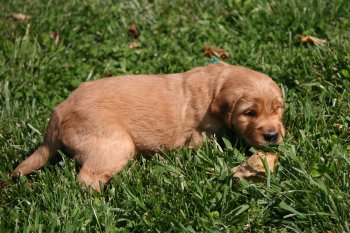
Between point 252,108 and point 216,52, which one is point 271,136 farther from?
point 216,52

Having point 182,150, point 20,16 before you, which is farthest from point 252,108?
point 20,16

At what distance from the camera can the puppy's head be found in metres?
4.77

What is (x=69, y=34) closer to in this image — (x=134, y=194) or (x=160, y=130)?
(x=160, y=130)

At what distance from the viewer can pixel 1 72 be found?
646 cm

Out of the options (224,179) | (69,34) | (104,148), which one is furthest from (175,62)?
(224,179)

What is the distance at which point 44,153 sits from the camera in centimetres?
495

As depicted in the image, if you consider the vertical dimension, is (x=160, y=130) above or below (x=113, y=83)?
below

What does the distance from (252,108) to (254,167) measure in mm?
550

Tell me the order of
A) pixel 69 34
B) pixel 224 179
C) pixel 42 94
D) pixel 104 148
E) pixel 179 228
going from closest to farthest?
pixel 179 228 < pixel 224 179 < pixel 104 148 < pixel 42 94 < pixel 69 34

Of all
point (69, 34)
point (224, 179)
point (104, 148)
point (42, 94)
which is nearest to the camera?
point (224, 179)

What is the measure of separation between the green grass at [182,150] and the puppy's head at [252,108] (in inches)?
6.2

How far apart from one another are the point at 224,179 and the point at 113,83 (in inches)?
53.0

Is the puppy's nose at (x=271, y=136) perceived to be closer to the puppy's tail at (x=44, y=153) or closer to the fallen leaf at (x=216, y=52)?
the puppy's tail at (x=44, y=153)

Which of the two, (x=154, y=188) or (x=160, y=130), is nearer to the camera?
(x=154, y=188)
